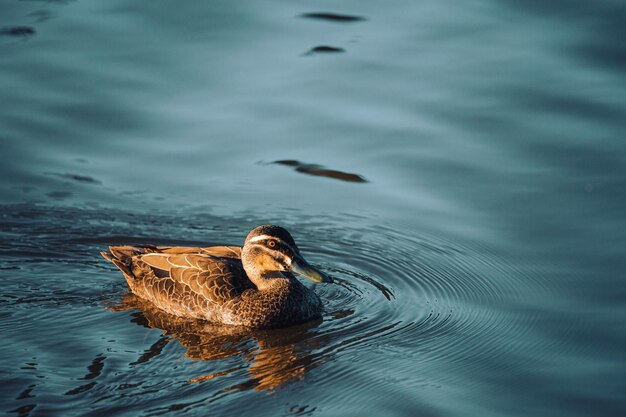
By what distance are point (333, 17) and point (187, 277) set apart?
366 inches

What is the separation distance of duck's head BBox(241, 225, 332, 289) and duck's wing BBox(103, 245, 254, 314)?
274 mm

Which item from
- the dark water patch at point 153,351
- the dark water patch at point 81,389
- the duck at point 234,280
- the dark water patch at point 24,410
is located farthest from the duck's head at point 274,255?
the dark water patch at point 24,410

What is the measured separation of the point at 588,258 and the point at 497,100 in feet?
15.3

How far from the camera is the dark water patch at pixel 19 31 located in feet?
62.0

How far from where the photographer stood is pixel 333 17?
1939 cm

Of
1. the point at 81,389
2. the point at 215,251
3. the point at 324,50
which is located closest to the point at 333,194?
the point at 215,251

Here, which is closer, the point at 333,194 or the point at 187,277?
the point at 187,277

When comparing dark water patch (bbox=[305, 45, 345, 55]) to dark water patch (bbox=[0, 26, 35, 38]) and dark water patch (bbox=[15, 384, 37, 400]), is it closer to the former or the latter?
dark water patch (bbox=[0, 26, 35, 38])

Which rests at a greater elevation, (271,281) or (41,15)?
(41,15)

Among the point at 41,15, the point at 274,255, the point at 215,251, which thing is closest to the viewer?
the point at 274,255

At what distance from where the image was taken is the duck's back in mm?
11141

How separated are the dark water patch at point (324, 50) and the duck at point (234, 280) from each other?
7.15m

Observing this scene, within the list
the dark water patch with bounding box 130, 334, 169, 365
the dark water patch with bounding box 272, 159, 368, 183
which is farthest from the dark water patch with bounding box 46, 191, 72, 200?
the dark water patch with bounding box 130, 334, 169, 365

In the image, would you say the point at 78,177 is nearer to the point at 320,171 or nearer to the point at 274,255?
the point at 320,171
